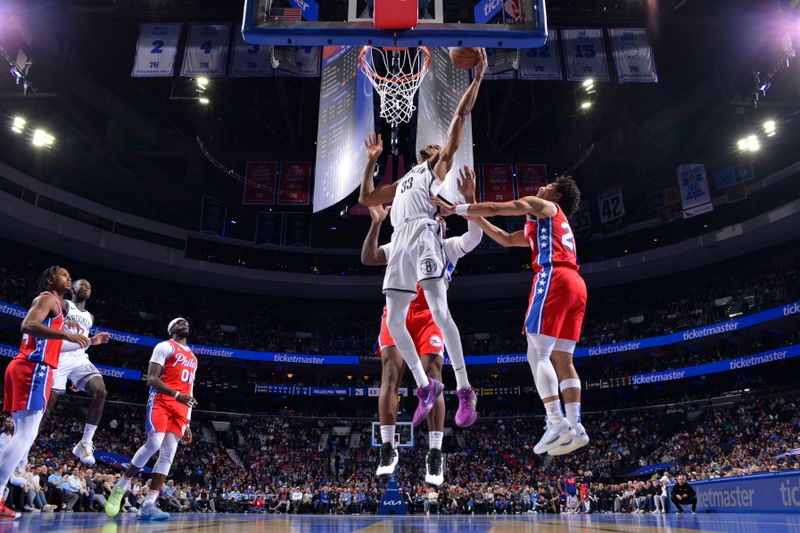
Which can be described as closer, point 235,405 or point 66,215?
point 66,215

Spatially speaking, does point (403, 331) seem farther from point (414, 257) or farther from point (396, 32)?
point (396, 32)

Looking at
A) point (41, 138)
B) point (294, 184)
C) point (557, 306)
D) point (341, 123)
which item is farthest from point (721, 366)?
point (41, 138)

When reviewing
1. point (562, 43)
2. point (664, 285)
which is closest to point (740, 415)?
point (664, 285)

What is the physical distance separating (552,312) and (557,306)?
7 cm

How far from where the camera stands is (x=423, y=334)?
586cm

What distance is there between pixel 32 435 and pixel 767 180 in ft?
100

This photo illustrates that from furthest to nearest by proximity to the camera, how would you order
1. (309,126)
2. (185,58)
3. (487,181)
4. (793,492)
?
(309,126), (487,181), (185,58), (793,492)

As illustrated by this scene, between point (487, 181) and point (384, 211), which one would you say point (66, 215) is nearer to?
point (487, 181)

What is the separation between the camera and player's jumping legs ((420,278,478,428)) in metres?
5.00

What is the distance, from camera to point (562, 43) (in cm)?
1520

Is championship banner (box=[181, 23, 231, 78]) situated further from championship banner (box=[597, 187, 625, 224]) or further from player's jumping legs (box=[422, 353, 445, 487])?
championship banner (box=[597, 187, 625, 224])

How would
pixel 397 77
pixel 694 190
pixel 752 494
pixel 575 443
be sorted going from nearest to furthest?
pixel 575 443 < pixel 397 77 < pixel 752 494 < pixel 694 190

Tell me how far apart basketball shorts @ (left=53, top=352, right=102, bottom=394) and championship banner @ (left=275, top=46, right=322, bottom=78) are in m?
9.37

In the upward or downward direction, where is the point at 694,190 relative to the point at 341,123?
upward
